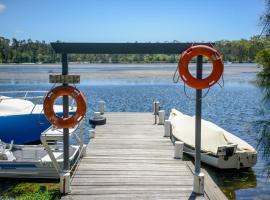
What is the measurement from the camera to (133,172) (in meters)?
8.01

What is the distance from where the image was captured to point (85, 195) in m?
6.61

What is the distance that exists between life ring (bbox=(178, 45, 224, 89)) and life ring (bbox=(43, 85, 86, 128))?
6.44ft

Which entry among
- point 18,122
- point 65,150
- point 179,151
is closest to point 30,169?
point 65,150

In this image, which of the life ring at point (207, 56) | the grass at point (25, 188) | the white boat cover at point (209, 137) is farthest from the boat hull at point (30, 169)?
the white boat cover at point (209, 137)

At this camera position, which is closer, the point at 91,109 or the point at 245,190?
the point at 245,190

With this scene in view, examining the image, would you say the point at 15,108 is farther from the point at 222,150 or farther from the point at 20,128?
the point at 222,150

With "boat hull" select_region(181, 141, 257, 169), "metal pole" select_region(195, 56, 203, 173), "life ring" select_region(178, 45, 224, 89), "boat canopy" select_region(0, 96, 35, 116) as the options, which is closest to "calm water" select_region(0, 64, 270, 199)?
"boat hull" select_region(181, 141, 257, 169)

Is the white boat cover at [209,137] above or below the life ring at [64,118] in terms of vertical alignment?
below

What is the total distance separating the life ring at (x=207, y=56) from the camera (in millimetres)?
6562

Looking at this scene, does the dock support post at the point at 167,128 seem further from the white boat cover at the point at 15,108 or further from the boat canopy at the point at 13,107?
the boat canopy at the point at 13,107

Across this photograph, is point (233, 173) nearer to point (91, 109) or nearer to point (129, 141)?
point (129, 141)

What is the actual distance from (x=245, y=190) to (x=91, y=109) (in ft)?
56.6

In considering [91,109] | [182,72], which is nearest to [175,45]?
[182,72]

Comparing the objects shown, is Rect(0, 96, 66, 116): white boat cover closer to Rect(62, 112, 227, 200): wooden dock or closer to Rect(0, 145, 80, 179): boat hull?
Rect(62, 112, 227, 200): wooden dock
